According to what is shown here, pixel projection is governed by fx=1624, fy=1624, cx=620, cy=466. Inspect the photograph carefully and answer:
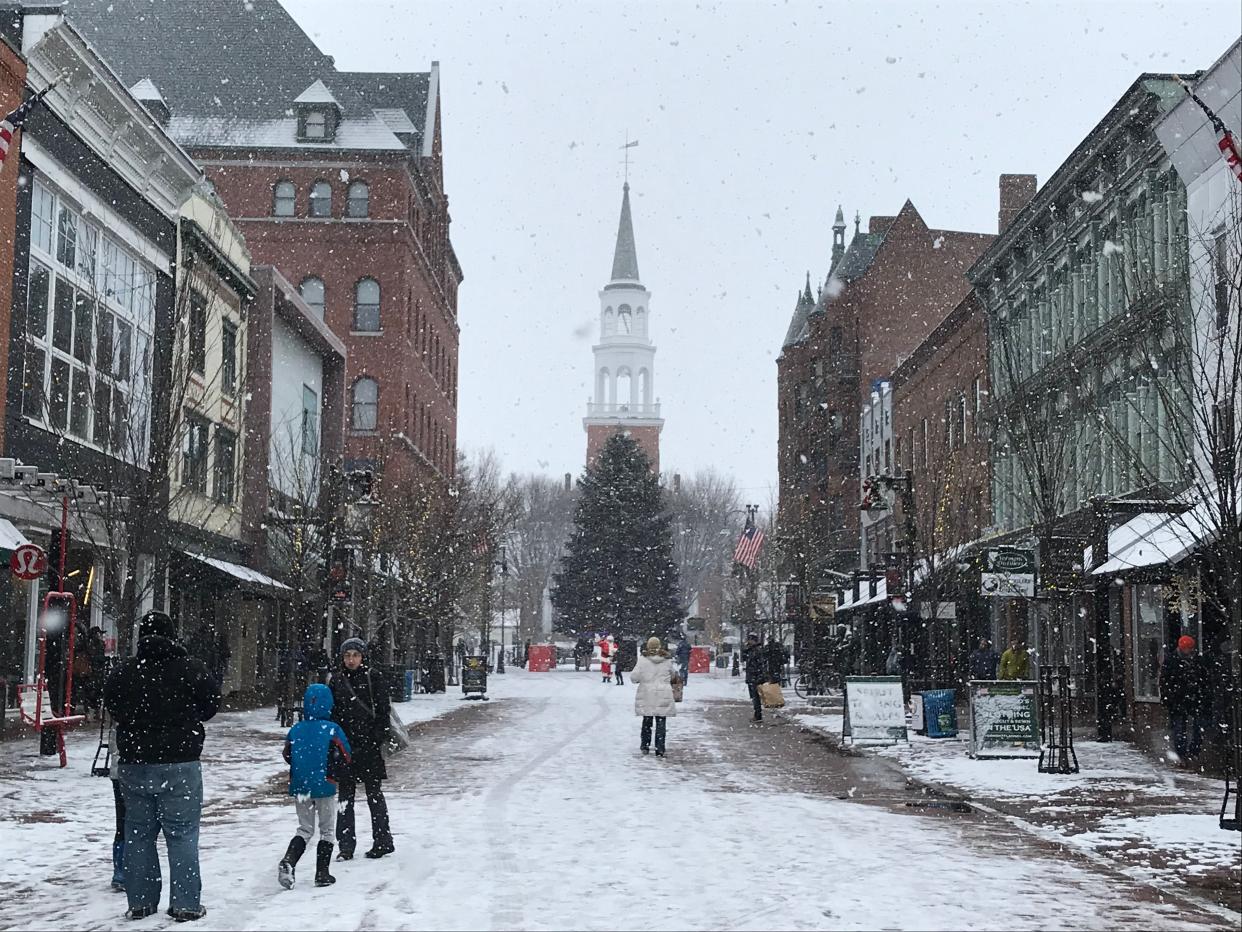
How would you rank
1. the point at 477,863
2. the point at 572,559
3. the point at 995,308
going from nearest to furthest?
the point at 477,863, the point at 995,308, the point at 572,559

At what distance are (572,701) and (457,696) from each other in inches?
134

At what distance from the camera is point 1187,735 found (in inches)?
759

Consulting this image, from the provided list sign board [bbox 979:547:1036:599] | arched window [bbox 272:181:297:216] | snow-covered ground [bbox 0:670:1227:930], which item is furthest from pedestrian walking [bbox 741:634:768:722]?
arched window [bbox 272:181:297:216]

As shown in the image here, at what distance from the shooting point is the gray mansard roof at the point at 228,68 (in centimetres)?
5784

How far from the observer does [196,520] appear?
1307 inches

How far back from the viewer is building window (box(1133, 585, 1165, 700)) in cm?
2483

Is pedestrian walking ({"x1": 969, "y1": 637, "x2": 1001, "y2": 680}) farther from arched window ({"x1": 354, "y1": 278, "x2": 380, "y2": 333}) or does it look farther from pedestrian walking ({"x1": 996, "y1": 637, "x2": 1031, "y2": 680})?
arched window ({"x1": 354, "y1": 278, "x2": 380, "y2": 333})

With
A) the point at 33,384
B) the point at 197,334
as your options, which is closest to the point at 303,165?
the point at 197,334

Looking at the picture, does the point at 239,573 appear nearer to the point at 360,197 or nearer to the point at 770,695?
the point at 770,695

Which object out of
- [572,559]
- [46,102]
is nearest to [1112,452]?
→ [46,102]

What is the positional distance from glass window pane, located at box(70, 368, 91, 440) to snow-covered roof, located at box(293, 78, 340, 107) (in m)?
33.0

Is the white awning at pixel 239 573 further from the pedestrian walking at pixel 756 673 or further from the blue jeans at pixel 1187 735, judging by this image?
the blue jeans at pixel 1187 735

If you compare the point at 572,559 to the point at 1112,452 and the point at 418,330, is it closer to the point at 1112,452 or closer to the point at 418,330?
the point at 418,330

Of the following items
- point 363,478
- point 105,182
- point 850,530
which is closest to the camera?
point 105,182
